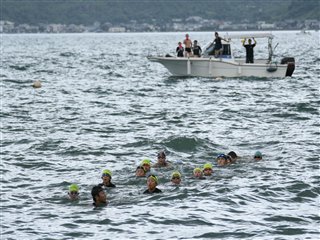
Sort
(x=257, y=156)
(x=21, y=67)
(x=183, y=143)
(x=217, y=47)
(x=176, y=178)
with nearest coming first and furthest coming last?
(x=176, y=178) < (x=257, y=156) < (x=183, y=143) < (x=217, y=47) < (x=21, y=67)

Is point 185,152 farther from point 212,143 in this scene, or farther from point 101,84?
point 101,84

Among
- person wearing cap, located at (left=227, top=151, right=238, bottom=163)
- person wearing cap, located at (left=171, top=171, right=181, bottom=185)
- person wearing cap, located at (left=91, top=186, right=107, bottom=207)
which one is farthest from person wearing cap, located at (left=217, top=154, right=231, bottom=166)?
person wearing cap, located at (left=91, top=186, right=107, bottom=207)

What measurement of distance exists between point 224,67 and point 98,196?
26487 millimetres

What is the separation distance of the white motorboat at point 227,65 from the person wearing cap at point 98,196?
2559cm

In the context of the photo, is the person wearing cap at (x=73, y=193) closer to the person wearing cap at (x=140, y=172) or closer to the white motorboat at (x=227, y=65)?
the person wearing cap at (x=140, y=172)

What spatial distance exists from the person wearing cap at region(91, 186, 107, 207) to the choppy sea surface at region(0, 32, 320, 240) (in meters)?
0.23

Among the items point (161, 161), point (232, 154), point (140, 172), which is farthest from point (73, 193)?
point (232, 154)

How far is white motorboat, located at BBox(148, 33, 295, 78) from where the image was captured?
42125 mm

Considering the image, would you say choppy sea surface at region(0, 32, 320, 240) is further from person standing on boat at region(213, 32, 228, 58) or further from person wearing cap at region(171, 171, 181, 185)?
person standing on boat at region(213, 32, 228, 58)

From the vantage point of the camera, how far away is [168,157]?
22781 mm

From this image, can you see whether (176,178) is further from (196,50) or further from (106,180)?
(196,50)

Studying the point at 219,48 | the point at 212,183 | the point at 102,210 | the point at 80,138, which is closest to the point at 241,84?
the point at 219,48

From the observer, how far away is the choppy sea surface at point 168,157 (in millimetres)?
15703

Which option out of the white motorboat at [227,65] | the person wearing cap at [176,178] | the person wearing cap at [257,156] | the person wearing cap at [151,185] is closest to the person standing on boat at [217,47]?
the white motorboat at [227,65]
